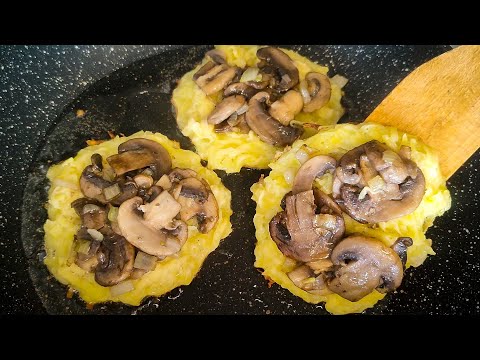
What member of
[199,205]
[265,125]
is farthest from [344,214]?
[199,205]

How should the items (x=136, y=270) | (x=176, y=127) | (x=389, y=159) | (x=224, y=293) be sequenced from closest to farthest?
(x=389, y=159)
(x=136, y=270)
(x=224, y=293)
(x=176, y=127)

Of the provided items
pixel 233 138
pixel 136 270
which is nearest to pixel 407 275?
pixel 233 138

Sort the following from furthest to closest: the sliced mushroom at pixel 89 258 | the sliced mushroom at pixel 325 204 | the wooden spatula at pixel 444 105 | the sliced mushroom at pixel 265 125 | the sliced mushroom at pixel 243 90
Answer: the sliced mushroom at pixel 243 90, the sliced mushroom at pixel 265 125, the wooden spatula at pixel 444 105, the sliced mushroom at pixel 89 258, the sliced mushroom at pixel 325 204

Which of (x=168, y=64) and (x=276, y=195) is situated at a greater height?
(x=168, y=64)

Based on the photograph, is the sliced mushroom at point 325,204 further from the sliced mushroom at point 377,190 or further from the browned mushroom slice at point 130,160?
the browned mushroom slice at point 130,160

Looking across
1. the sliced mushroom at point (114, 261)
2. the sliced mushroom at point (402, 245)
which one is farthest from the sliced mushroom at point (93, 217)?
the sliced mushroom at point (402, 245)

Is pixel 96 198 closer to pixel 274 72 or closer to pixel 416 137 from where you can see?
pixel 274 72

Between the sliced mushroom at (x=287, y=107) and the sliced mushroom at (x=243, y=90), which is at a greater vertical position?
the sliced mushroom at (x=243, y=90)
